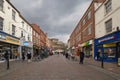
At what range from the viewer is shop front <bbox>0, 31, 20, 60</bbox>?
94.8 feet

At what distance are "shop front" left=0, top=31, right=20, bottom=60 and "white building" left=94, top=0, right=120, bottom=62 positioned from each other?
13.8 meters

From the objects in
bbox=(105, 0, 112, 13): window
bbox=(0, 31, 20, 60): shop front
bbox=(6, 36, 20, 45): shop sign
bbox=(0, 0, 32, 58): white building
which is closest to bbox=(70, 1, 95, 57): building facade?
bbox=(105, 0, 112, 13): window

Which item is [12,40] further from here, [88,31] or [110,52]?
[88,31]

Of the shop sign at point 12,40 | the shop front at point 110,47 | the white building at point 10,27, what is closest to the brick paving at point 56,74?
the shop front at point 110,47

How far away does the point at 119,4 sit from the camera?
24391mm

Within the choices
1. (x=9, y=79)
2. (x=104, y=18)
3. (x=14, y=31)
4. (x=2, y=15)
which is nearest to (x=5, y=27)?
(x=2, y=15)

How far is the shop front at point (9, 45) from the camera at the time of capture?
2891 cm

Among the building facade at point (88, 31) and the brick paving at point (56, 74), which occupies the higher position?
the building facade at point (88, 31)

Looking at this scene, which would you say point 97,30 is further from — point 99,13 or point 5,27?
point 5,27

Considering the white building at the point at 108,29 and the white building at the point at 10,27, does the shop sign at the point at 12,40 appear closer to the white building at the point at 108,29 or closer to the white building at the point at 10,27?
the white building at the point at 10,27

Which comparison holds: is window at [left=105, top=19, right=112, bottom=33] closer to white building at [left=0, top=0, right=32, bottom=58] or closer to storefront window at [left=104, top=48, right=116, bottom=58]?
storefront window at [left=104, top=48, right=116, bottom=58]

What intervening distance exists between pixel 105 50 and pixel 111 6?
7164mm

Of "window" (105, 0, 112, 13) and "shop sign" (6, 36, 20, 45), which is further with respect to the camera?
"shop sign" (6, 36, 20, 45)

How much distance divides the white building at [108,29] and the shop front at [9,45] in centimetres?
1384
